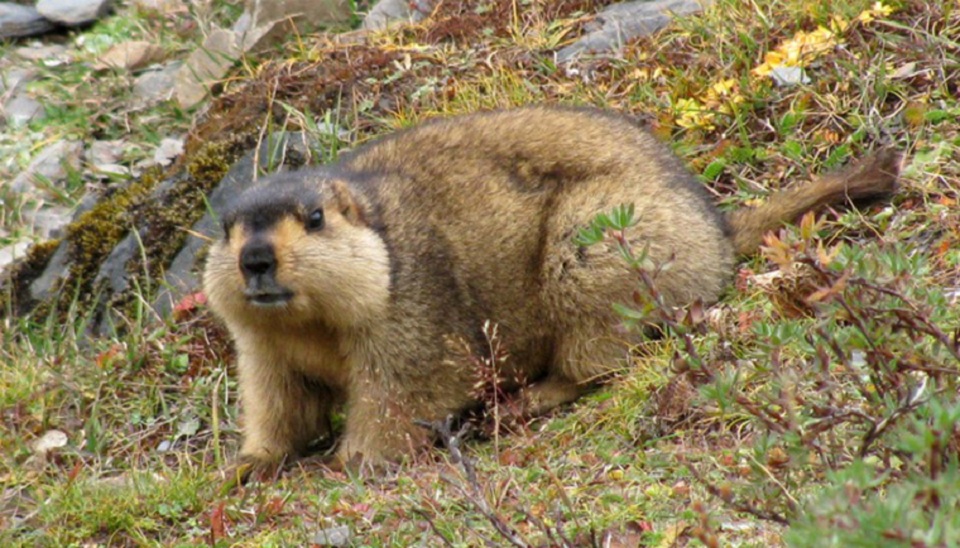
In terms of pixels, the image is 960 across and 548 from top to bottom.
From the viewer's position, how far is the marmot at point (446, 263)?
6.57 metres

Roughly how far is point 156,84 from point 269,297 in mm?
6159

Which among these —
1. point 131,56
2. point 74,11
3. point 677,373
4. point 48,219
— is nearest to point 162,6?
point 131,56

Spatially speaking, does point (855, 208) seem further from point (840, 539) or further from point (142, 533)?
point (840, 539)

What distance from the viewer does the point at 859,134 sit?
26.6 feet

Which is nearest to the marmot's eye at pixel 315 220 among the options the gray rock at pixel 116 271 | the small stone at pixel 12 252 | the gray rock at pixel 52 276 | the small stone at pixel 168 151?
the gray rock at pixel 116 271

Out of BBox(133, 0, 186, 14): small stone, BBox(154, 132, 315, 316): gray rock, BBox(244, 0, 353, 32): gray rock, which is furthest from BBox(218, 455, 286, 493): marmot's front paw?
BBox(133, 0, 186, 14): small stone

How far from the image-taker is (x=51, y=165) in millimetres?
11219

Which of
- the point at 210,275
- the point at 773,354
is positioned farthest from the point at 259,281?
the point at 773,354

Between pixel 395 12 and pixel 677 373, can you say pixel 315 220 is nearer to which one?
pixel 677 373

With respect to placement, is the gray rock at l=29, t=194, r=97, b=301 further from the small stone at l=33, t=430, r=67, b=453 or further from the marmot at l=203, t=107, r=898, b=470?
the marmot at l=203, t=107, r=898, b=470

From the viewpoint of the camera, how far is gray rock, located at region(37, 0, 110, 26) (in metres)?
13.6

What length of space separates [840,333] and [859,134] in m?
3.92

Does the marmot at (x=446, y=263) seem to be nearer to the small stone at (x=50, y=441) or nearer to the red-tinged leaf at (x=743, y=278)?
the red-tinged leaf at (x=743, y=278)

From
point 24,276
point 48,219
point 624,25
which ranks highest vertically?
point 624,25
